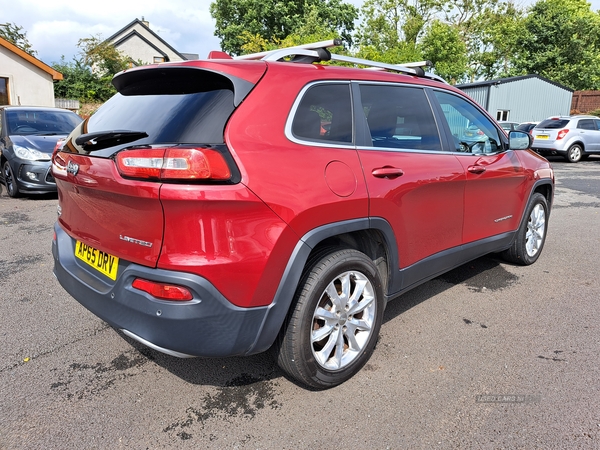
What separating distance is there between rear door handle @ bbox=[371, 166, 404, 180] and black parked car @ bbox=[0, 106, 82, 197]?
269 inches

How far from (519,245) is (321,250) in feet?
9.59

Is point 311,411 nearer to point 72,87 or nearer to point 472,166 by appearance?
point 472,166

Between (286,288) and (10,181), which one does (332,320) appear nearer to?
(286,288)

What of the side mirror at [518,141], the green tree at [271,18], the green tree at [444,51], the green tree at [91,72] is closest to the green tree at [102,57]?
the green tree at [91,72]

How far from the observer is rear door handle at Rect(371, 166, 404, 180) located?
2.70 meters

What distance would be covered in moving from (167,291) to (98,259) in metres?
0.64

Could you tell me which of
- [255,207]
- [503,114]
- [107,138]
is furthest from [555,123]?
[107,138]

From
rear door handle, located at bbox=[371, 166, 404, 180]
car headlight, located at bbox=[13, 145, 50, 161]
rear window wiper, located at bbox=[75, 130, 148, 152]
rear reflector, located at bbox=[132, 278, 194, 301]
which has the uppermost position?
rear window wiper, located at bbox=[75, 130, 148, 152]

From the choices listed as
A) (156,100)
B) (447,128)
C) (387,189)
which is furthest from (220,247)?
(447,128)

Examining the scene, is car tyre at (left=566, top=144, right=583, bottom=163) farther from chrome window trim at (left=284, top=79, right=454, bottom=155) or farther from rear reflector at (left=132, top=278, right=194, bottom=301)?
rear reflector at (left=132, top=278, right=194, bottom=301)

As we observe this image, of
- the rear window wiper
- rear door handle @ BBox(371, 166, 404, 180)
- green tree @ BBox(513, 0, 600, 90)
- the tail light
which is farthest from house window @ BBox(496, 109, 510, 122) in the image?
the tail light

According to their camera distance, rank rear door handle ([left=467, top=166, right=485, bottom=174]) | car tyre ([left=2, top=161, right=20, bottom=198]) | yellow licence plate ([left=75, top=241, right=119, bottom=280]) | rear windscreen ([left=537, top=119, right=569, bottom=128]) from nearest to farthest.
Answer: yellow licence plate ([left=75, top=241, right=119, bottom=280]), rear door handle ([left=467, top=166, right=485, bottom=174]), car tyre ([left=2, top=161, right=20, bottom=198]), rear windscreen ([left=537, top=119, right=569, bottom=128])

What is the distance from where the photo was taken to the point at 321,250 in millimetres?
2527

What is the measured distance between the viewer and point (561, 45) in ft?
110
